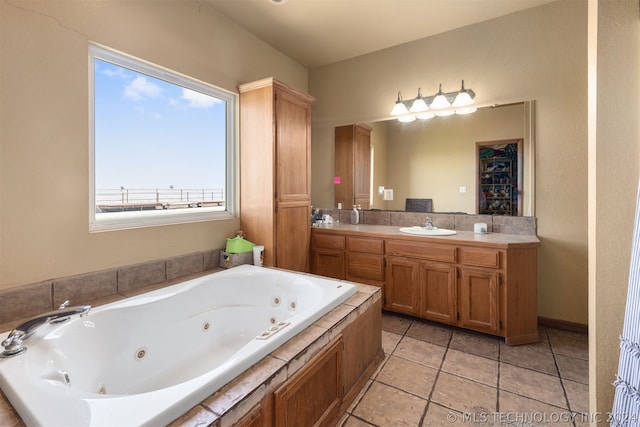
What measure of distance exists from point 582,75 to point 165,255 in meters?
3.65

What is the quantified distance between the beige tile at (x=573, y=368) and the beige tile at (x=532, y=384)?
0.11m

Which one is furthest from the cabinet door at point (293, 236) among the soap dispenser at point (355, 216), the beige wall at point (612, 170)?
the beige wall at point (612, 170)

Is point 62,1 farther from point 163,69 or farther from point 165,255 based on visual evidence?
point 165,255

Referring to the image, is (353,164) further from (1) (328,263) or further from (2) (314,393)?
(2) (314,393)

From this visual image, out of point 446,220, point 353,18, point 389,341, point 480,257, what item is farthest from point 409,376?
point 353,18

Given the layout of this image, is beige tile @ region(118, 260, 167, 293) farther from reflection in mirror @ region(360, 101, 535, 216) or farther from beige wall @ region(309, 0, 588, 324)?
beige wall @ region(309, 0, 588, 324)

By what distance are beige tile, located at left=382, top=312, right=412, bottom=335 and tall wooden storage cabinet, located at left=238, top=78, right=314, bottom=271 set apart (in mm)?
1006

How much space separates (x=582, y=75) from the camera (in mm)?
2346

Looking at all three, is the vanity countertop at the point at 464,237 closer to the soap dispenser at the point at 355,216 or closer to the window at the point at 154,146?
the soap dispenser at the point at 355,216

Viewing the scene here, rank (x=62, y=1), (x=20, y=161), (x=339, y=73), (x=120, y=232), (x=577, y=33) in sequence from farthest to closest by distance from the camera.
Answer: (x=339, y=73) → (x=577, y=33) → (x=120, y=232) → (x=62, y=1) → (x=20, y=161)

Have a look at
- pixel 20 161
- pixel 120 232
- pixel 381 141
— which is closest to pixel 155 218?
pixel 120 232

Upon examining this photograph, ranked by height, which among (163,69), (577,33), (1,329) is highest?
(577,33)

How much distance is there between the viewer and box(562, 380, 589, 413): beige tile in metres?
1.57

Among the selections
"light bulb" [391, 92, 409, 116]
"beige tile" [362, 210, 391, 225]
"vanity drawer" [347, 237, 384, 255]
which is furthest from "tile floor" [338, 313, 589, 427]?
"light bulb" [391, 92, 409, 116]
